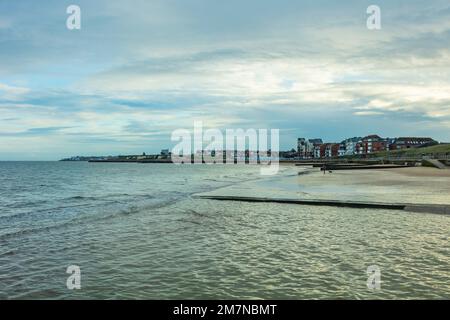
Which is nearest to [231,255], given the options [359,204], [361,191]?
[359,204]

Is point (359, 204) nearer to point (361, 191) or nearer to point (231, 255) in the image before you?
point (361, 191)

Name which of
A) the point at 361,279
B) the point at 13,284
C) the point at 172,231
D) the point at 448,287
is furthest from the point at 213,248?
the point at 448,287

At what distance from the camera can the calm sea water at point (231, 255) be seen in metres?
9.23

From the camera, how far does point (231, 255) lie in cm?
1248

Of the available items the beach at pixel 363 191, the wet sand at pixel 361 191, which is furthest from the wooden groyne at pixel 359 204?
the beach at pixel 363 191

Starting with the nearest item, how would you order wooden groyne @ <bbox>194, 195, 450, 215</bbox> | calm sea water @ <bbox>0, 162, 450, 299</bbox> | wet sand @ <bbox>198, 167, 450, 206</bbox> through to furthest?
calm sea water @ <bbox>0, 162, 450, 299</bbox>, wooden groyne @ <bbox>194, 195, 450, 215</bbox>, wet sand @ <bbox>198, 167, 450, 206</bbox>

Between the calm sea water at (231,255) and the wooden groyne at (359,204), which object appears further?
the wooden groyne at (359,204)

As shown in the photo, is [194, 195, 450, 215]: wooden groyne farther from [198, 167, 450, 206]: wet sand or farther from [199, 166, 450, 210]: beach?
[199, 166, 450, 210]: beach

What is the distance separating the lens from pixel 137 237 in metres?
15.9

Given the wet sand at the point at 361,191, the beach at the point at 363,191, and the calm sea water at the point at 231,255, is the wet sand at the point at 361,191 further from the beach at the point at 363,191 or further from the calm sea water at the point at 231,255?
the calm sea water at the point at 231,255

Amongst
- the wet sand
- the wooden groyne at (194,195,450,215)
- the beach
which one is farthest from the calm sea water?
the beach

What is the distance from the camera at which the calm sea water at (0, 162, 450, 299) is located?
9227 millimetres
